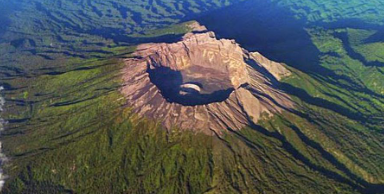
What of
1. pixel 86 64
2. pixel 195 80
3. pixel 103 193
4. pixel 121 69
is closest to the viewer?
pixel 103 193

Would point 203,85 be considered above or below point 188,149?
above

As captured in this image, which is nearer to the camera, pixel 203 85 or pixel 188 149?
pixel 188 149

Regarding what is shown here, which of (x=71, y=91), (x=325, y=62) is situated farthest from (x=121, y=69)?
(x=325, y=62)

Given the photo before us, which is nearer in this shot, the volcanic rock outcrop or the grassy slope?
the grassy slope

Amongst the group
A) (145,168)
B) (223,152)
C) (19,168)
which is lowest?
(19,168)

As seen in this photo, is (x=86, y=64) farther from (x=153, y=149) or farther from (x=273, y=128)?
(x=273, y=128)

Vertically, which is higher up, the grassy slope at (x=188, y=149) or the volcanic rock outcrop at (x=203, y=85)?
the volcanic rock outcrop at (x=203, y=85)

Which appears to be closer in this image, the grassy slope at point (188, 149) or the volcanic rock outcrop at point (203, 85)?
the grassy slope at point (188, 149)

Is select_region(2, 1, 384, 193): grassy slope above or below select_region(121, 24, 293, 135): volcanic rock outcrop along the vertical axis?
below
